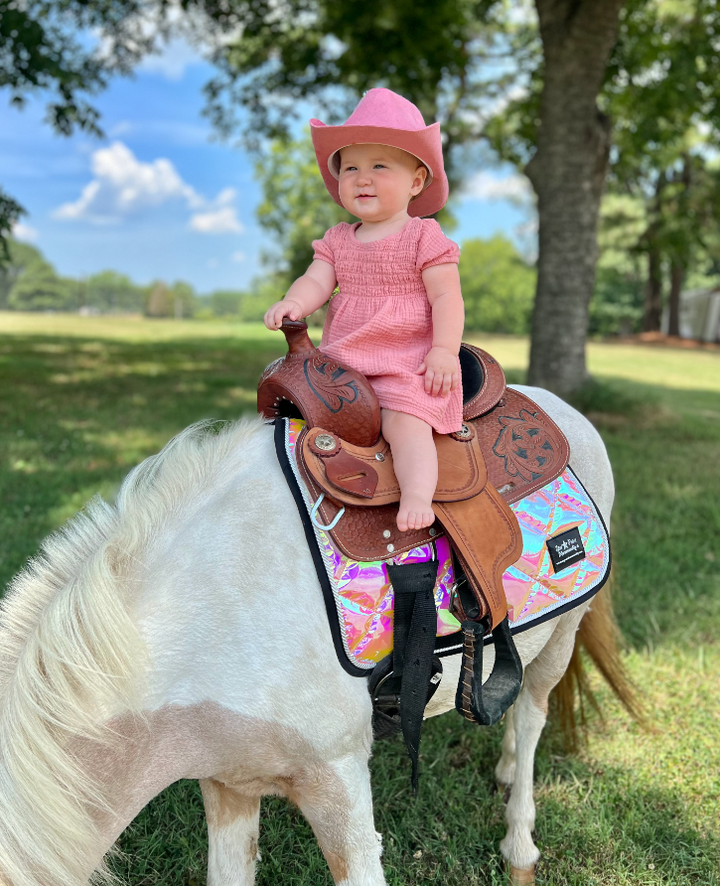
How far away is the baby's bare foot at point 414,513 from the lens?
160cm

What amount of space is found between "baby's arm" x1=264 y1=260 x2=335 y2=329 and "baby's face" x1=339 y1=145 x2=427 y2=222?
20 cm

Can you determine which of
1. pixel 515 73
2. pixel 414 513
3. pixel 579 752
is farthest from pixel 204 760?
pixel 515 73

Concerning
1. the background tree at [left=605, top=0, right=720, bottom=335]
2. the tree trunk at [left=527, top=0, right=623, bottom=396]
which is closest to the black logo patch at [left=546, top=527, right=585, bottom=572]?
the tree trunk at [left=527, top=0, right=623, bottom=396]

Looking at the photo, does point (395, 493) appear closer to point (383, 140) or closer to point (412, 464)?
point (412, 464)

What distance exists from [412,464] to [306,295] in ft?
1.89

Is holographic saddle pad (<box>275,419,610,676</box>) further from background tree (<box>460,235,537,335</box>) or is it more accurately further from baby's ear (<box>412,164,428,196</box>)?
background tree (<box>460,235,537,335</box>)

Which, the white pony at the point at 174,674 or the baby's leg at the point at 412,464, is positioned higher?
the baby's leg at the point at 412,464

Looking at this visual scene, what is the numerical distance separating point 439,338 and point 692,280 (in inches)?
1765

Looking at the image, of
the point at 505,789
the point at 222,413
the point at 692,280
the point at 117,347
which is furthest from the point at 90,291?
the point at 505,789

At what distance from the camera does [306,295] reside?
6.14ft

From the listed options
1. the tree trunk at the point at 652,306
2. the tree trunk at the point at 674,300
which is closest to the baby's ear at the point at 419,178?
the tree trunk at the point at 674,300

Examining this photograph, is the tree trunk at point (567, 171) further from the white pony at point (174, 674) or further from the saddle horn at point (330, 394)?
the white pony at point (174, 674)

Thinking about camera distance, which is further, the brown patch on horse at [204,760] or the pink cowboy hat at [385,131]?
the pink cowboy hat at [385,131]

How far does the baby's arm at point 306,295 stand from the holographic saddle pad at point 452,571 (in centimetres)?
29
